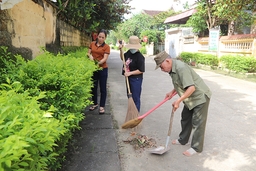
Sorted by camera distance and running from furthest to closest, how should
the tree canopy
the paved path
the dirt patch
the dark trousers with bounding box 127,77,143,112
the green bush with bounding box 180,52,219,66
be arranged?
1. the green bush with bounding box 180,52,219,66
2. the tree canopy
3. the dark trousers with bounding box 127,77,143,112
4. the dirt patch
5. the paved path

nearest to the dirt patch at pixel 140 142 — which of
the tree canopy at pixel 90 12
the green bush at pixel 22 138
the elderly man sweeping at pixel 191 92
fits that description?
the elderly man sweeping at pixel 191 92

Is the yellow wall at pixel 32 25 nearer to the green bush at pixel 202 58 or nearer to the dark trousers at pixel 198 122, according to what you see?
the dark trousers at pixel 198 122

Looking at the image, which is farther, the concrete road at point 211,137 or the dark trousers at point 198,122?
the dark trousers at point 198,122

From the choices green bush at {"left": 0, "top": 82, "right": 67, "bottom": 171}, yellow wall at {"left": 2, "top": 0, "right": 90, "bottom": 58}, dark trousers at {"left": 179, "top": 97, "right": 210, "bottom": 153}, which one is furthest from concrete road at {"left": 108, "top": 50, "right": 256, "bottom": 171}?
yellow wall at {"left": 2, "top": 0, "right": 90, "bottom": 58}

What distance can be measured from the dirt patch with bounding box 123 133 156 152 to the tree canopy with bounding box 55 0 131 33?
3907 mm

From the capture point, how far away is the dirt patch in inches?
121

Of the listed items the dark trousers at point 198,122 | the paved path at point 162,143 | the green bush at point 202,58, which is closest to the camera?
the paved path at point 162,143

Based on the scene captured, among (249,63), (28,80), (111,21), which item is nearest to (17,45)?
(28,80)

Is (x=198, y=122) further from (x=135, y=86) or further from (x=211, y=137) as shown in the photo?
(x=135, y=86)

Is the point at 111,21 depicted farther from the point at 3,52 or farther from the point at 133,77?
the point at 3,52

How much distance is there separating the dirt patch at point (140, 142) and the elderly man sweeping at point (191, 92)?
53 centimetres

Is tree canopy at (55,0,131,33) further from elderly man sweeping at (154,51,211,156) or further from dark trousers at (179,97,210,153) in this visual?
dark trousers at (179,97,210,153)

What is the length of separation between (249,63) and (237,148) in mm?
7426

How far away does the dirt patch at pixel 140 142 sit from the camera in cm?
306
